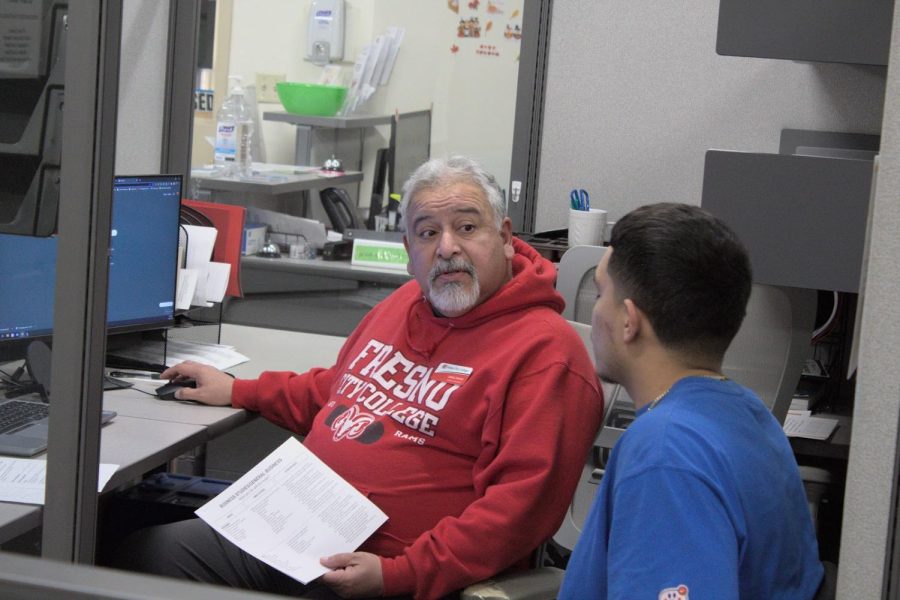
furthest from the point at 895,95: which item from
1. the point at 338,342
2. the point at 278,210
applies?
the point at 278,210

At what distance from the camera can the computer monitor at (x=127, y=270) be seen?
204cm

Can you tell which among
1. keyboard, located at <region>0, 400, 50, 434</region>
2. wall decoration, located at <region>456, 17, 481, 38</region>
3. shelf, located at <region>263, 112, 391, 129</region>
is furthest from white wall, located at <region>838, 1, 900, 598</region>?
shelf, located at <region>263, 112, 391, 129</region>

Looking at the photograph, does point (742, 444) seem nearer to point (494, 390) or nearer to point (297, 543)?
point (494, 390)

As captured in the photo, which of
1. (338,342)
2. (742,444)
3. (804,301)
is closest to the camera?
(742,444)

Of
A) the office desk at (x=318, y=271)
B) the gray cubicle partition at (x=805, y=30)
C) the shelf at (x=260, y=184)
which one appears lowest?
the office desk at (x=318, y=271)

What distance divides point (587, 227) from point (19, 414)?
1513 mm

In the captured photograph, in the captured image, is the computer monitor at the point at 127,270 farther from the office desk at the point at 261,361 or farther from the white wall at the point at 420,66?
the white wall at the point at 420,66

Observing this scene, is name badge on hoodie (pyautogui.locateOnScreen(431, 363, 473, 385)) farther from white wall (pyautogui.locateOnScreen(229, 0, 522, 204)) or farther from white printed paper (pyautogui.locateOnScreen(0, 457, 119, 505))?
white wall (pyautogui.locateOnScreen(229, 0, 522, 204))

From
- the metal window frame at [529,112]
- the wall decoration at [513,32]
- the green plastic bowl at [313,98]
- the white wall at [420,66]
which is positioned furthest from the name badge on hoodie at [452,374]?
the green plastic bowl at [313,98]

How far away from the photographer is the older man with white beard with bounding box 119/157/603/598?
1.66 meters

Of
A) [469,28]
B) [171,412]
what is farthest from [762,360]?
[469,28]

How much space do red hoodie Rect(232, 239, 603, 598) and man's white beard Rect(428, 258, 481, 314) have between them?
0.02m

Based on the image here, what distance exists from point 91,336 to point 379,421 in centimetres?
88

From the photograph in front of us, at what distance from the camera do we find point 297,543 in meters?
1.71
